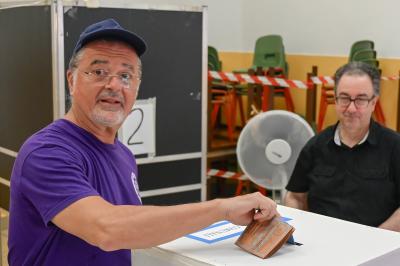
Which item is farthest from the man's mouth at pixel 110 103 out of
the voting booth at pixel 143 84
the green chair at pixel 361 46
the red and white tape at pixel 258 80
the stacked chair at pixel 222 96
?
the stacked chair at pixel 222 96

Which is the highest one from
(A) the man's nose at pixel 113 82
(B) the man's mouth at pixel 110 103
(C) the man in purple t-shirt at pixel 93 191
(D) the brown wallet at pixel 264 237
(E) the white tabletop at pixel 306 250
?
(A) the man's nose at pixel 113 82

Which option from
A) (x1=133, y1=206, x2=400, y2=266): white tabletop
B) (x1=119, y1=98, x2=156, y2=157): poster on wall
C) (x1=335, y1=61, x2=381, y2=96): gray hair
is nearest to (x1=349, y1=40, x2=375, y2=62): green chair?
(x1=119, y1=98, x2=156, y2=157): poster on wall

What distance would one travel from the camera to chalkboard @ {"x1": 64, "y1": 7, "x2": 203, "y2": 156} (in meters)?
3.99

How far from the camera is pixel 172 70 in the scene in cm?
415

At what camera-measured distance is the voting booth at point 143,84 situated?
3691 millimetres

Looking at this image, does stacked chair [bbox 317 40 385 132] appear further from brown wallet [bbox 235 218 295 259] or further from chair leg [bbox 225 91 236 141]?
brown wallet [bbox 235 218 295 259]

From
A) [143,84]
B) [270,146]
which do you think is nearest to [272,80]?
[270,146]

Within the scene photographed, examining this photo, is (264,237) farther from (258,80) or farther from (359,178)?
(258,80)

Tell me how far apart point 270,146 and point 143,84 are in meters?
1.02

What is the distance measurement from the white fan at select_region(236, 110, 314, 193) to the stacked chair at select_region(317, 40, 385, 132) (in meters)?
1.90

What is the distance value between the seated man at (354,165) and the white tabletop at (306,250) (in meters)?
1.09

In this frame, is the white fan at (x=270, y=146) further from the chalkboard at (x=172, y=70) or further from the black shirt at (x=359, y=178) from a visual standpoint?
the black shirt at (x=359, y=178)

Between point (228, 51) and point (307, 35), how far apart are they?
1363 mm

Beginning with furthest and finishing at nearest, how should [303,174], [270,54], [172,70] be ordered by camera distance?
[270,54] → [172,70] → [303,174]
